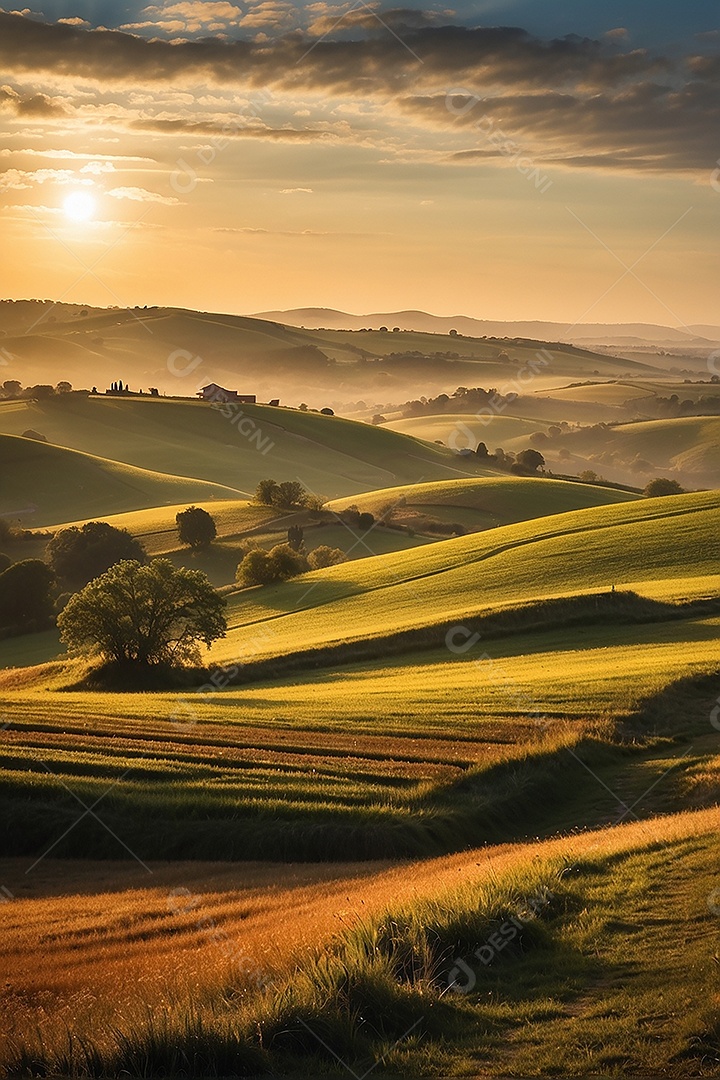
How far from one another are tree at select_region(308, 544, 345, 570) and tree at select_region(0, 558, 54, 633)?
20.6 meters

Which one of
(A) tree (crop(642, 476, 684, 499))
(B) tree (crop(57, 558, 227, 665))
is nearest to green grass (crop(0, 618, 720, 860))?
(B) tree (crop(57, 558, 227, 665))

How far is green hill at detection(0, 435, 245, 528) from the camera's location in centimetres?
11831

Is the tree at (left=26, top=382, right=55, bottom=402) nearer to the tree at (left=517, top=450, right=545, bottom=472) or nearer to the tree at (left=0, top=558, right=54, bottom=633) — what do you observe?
the tree at (left=517, top=450, right=545, bottom=472)

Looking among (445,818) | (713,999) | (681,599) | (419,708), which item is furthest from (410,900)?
(681,599)

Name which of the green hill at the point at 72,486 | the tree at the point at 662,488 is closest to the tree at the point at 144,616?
the green hill at the point at 72,486

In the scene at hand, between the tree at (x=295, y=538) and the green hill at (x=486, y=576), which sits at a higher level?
the tree at (x=295, y=538)

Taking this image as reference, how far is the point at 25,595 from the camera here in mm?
74875

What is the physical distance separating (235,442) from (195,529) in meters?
73.1

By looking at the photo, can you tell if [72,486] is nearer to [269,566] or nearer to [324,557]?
[324,557]

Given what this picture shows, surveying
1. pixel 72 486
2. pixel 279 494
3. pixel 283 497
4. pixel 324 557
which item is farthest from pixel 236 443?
pixel 324 557

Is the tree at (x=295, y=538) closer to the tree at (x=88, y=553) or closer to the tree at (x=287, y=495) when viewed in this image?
the tree at (x=88, y=553)

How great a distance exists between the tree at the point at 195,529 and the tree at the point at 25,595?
1712 centimetres

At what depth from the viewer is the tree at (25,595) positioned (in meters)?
74.2

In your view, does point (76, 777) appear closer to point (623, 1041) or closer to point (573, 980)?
point (573, 980)
